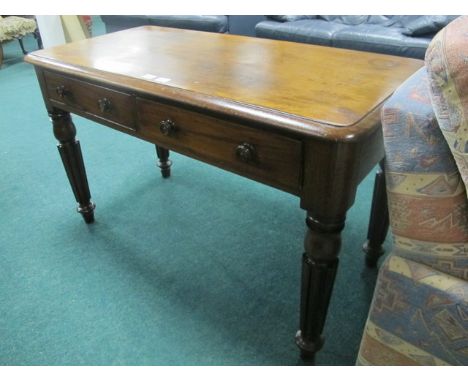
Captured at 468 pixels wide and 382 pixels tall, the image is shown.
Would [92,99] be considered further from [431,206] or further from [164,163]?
[431,206]

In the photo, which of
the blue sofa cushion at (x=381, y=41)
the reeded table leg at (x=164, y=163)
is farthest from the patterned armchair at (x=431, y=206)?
the blue sofa cushion at (x=381, y=41)

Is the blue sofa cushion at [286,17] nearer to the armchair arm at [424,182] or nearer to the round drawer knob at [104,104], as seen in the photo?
the round drawer knob at [104,104]

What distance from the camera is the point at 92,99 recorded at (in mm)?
1008

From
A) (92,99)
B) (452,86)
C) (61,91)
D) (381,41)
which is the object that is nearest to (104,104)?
(92,99)

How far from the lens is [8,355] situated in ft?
3.20

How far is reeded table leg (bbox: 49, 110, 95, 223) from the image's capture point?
1.20m

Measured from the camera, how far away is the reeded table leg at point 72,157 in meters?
1.20

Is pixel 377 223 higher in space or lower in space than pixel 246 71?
lower

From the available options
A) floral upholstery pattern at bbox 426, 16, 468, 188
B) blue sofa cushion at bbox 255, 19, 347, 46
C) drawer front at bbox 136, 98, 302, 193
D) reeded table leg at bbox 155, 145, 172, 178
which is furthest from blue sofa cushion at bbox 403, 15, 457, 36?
drawer front at bbox 136, 98, 302, 193

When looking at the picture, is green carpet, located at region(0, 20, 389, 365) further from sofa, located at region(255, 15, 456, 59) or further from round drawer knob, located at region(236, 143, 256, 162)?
sofa, located at region(255, 15, 456, 59)

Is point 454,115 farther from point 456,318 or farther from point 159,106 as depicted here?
point 159,106

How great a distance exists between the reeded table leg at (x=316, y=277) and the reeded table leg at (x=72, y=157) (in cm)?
84

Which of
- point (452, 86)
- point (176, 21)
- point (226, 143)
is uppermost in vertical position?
point (452, 86)

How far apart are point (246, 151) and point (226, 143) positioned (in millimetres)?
57
